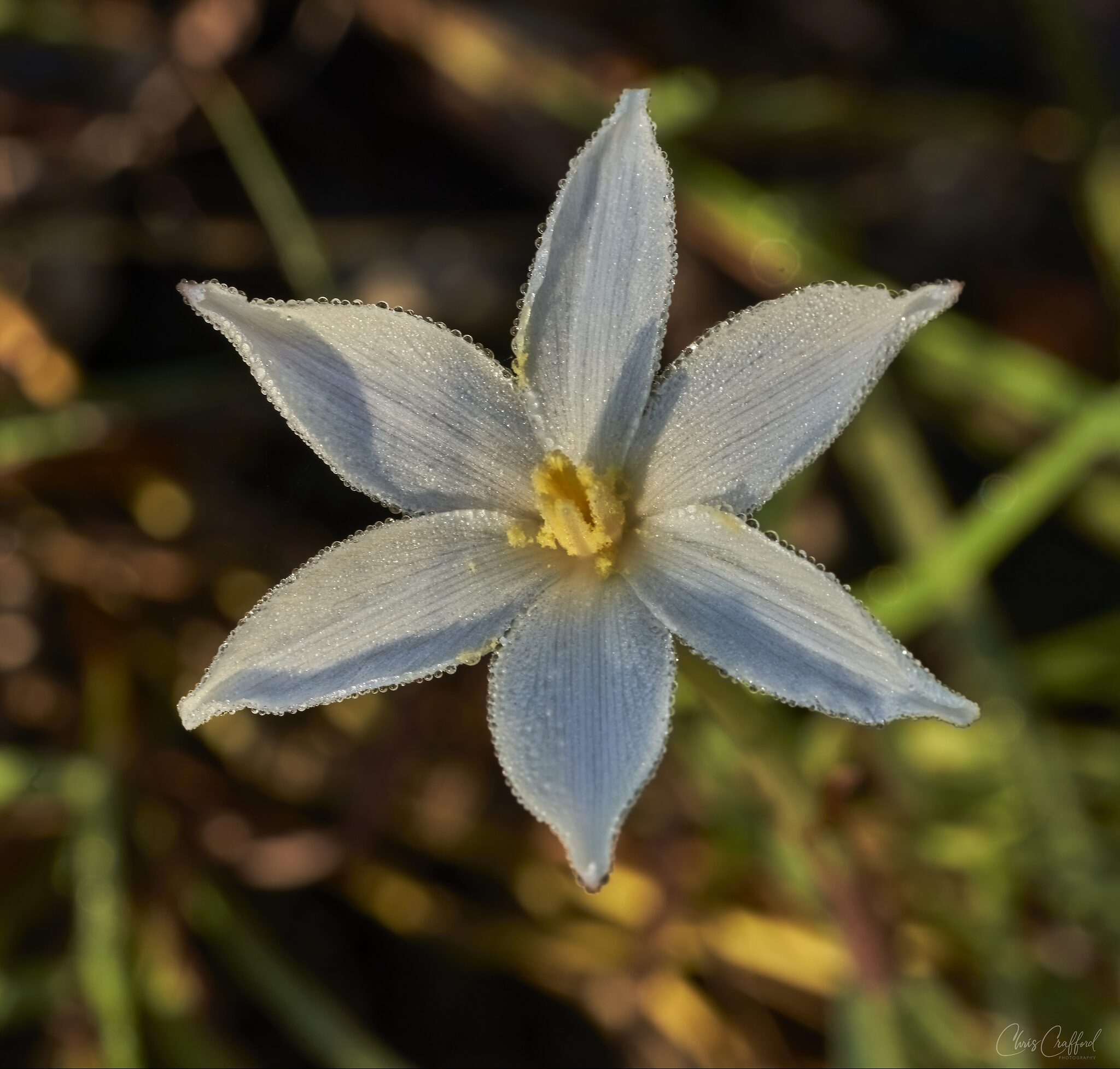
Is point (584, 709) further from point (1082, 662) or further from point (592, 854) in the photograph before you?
point (1082, 662)

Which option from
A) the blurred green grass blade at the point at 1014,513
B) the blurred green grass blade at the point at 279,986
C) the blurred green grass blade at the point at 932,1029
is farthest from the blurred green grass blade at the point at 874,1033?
the blurred green grass blade at the point at 279,986

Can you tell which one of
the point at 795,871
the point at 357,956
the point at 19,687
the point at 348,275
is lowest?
the point at 357,956

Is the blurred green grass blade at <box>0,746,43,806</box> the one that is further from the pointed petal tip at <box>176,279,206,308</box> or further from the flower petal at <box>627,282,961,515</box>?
the flower petal at <box>627,282,961,515</box>

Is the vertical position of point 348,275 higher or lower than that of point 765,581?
lower

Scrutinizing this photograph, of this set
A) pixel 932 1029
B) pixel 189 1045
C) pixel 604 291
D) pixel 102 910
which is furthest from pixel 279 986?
pixel 604 291

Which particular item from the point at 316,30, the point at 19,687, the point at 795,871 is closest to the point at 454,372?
the point at 795,871

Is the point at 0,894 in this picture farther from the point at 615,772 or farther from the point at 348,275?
the point at 615,772
